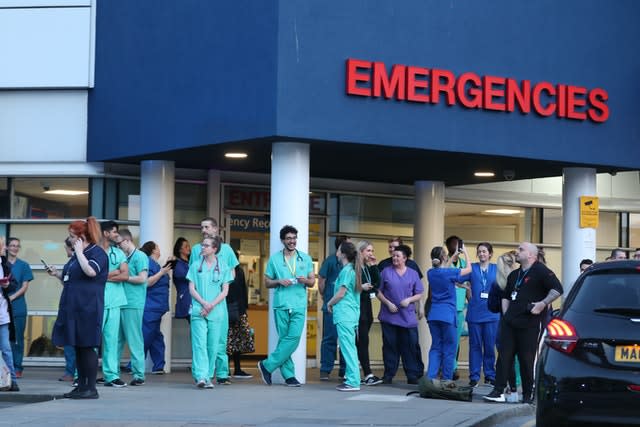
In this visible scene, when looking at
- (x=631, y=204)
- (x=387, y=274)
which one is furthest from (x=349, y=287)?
(x=631, y=204)

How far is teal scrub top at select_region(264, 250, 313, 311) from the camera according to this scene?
15.5 m

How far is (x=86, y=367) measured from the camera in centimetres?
1330

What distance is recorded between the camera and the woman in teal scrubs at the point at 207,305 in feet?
48.8

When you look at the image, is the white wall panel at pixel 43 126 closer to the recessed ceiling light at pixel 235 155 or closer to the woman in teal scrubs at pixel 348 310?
the recessed ceiling light at pixel 235 155

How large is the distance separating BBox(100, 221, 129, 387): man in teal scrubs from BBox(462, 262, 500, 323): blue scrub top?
4602 millimetres

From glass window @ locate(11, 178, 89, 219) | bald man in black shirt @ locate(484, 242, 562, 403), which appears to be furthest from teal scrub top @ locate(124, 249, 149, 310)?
bald man in black shirt @ locate(484, 242, 562, 403)

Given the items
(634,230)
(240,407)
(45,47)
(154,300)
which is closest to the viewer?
(240,407)

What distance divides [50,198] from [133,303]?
4075mm

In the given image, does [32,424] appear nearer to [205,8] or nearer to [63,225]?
[205,8]

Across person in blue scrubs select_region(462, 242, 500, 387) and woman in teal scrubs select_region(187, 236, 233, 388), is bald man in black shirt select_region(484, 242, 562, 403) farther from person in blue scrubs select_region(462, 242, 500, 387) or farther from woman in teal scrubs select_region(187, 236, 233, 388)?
woman in teal scrubs select_region(187, 236, 233, 388)

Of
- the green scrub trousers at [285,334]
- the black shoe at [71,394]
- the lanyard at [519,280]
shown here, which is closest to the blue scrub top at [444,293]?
the green scrub trousers at [285,334]

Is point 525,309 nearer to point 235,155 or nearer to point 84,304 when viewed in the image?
point 84,304

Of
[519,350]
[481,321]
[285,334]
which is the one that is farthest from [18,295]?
[519,350]

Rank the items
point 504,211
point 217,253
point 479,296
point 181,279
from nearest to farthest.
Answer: point 217,253 → point 479,296 → point 181,279 → point 504,211
